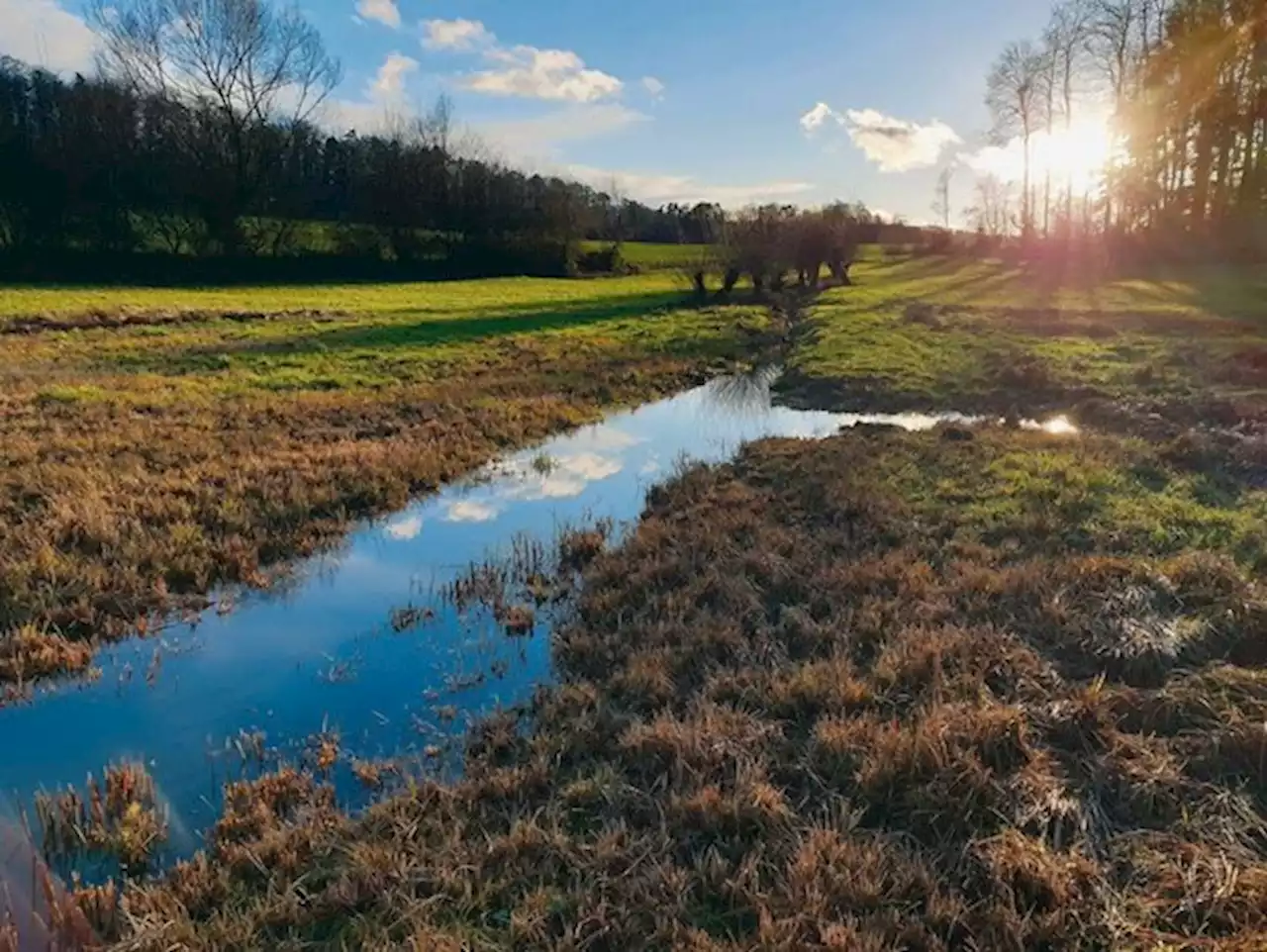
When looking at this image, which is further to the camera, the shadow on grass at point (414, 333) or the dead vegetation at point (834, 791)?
the shadow on grass at point (414, 333)

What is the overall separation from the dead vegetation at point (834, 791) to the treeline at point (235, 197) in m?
39.4

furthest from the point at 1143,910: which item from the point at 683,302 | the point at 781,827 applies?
the point at 683,302

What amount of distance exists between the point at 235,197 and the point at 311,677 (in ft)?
164

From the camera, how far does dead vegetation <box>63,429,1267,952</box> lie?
4.32m

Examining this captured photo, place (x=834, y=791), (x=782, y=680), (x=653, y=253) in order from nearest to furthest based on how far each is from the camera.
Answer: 1. (x=834, y=791)
2. (x=782, y=680)
3. (x=653, y=253)

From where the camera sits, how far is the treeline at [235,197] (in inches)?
1750

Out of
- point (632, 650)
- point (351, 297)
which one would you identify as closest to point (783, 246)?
point (351, 297)

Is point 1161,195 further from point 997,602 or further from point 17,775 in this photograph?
point 17,775

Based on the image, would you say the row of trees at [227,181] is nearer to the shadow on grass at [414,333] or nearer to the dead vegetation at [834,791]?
the shadow on grass at [414,333]

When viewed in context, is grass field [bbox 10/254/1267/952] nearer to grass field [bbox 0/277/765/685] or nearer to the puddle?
grass field [bbox 0/277/765/685]

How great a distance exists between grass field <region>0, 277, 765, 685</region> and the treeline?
12.3 metres

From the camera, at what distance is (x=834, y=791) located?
5.33m

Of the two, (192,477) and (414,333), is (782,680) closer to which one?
(192,477)

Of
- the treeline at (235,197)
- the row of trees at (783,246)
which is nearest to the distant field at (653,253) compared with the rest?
the treeline at (235,197)
